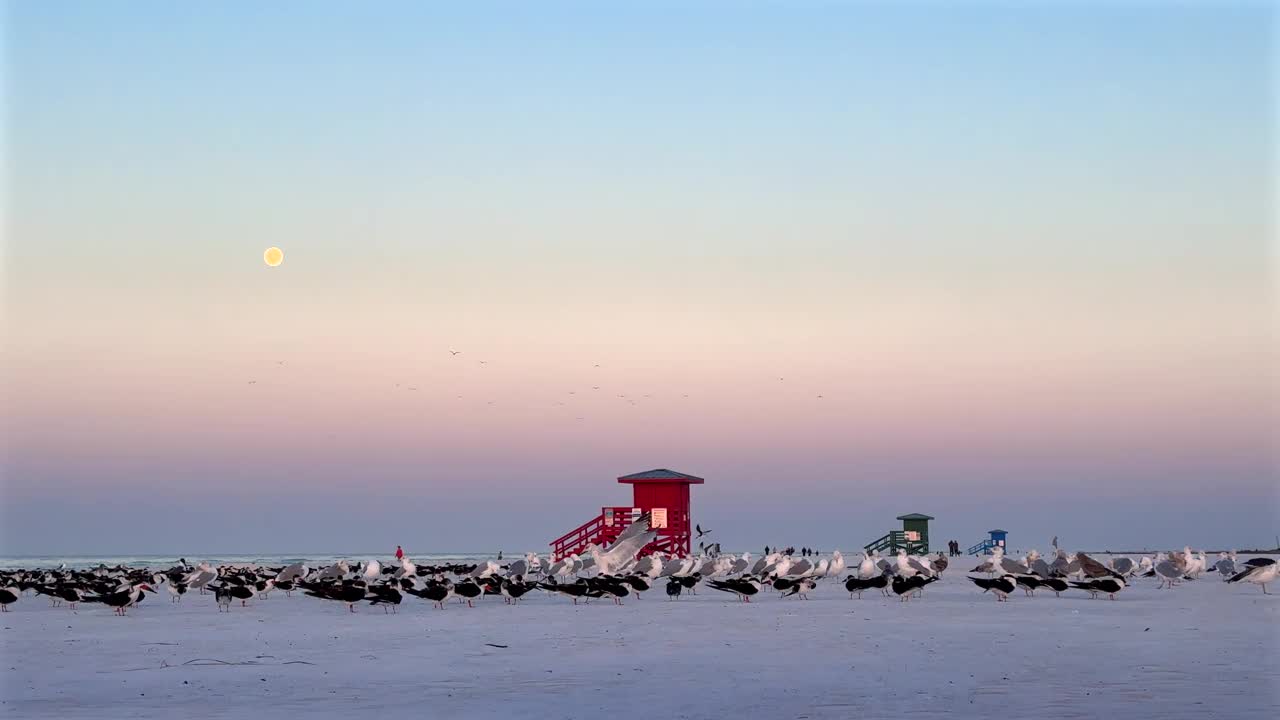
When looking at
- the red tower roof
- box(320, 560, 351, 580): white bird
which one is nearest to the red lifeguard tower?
the red tower roof

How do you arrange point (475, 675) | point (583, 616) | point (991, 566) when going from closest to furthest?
point (475, 675)
point (583, 616)
point (991, 566)

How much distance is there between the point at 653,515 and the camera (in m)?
61.2

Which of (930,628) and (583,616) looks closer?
(930,628)

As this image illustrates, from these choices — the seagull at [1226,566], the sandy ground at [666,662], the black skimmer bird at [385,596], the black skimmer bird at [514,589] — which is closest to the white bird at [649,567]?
the black skimmer bird at [514,589]

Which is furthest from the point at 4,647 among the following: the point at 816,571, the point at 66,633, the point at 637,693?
the point at 816,571

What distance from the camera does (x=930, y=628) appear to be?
954 inches

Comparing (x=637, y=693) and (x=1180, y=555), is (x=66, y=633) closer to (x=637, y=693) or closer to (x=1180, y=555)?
(x=637, y=693)

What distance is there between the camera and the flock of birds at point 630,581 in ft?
110

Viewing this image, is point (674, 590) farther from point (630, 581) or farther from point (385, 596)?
point (385, 596)

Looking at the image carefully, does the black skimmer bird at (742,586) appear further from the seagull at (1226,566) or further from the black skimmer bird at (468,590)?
the seagull at (1226,566)

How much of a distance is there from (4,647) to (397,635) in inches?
247

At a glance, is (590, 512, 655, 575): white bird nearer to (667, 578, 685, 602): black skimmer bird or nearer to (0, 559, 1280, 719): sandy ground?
(667, 578, 685, 602): black skimmer bird

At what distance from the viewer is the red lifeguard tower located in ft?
200

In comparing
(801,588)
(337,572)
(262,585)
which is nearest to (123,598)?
(262,585)
